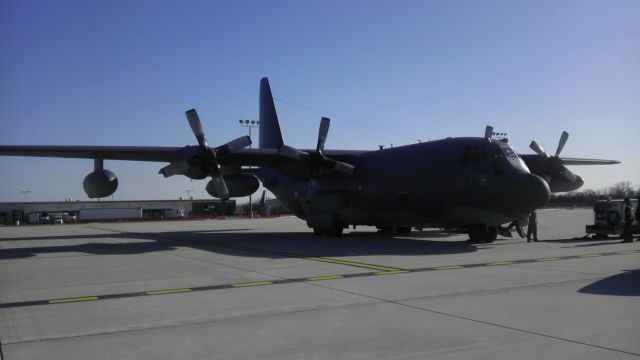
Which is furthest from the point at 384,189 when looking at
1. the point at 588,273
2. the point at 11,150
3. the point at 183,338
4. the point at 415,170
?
the point at 183,338

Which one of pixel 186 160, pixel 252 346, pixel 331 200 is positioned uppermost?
pixel 186 160

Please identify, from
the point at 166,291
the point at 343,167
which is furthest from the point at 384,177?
the point at 166,291

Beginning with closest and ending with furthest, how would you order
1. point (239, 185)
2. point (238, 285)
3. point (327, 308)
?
point (327, 308), point (238, 285), point (239, 185)

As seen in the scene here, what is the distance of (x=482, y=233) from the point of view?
2088cm

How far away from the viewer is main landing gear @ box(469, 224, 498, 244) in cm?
2083

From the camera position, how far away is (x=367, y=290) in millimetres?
10016

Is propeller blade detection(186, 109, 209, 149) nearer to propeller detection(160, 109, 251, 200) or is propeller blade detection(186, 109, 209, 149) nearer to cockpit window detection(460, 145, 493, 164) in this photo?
propeller detection(160, 109, 251, 200)

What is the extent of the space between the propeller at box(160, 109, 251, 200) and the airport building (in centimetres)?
6989

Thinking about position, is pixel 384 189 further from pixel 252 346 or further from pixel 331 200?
pixel 252 346

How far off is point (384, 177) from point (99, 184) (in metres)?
12.2

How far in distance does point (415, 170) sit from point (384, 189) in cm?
198

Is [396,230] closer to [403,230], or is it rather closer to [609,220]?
[403,230]

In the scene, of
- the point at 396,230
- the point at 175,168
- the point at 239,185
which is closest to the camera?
the point at 175,168

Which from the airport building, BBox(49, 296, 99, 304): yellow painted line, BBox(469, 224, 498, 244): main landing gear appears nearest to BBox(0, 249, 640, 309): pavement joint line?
BBox(49, 296, 99, 304): yellow painted line
